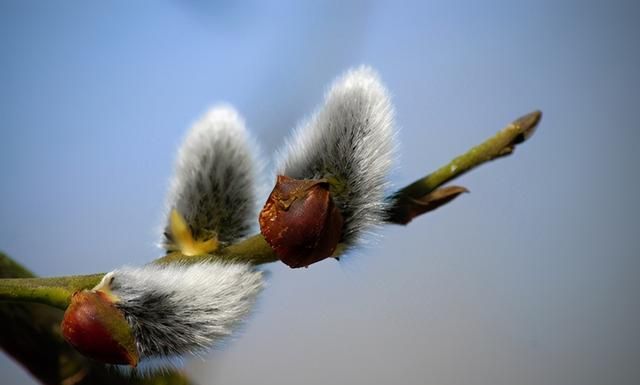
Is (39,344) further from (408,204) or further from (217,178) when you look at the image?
(408,204)

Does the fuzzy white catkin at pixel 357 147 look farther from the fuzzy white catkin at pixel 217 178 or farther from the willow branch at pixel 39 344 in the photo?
the willow branch at pixel 39 344

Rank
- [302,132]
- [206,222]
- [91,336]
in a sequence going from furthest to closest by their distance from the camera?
1. [206,222]
2. [302,132]
3. [91,336]

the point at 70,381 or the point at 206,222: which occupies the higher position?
the point at 206,222

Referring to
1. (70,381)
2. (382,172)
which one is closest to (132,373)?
(70,381)

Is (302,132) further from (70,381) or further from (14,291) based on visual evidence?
(70,381)

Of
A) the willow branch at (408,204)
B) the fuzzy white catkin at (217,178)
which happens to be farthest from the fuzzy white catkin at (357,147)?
the fuzzy white catkin at (217,178)
